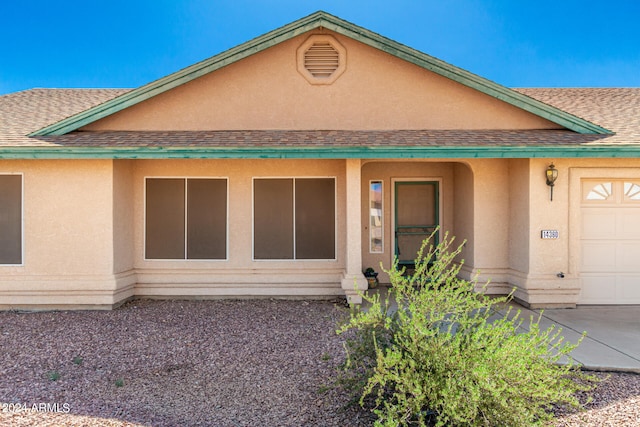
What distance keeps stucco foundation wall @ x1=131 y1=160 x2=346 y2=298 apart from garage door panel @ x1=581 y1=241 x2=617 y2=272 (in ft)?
15.6

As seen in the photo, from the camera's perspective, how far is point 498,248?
1026cm

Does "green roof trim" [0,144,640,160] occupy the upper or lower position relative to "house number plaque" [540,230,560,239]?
upper

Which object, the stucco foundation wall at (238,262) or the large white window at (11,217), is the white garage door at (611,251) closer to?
the stucco foundation wall at (238,262)

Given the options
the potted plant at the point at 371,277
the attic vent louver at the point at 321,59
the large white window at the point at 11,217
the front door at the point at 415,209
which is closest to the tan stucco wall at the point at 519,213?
the front door at the point at 415,209

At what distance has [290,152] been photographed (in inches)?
352

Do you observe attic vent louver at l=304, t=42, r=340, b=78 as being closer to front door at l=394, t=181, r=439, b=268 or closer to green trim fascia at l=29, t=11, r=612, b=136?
green trim fascia at l=29, t=11, r=612, b=136

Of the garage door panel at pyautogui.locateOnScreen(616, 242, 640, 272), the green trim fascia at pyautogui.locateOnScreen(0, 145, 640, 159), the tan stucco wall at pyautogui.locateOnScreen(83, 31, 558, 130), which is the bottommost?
the garage door panel at pyautogui.locateOnScreen(616, 242, 640, 272)

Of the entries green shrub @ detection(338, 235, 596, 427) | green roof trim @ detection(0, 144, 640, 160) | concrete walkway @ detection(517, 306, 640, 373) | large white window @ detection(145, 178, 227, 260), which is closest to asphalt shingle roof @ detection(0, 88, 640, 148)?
green roof trim @ detection(0, 144, 640, 160)

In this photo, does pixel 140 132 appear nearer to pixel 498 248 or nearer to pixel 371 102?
pixel 371 102

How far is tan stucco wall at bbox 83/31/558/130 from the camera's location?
10219 mm

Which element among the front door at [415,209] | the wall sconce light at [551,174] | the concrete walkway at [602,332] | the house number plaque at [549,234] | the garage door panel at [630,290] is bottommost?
the concrete walkway at [602,332]

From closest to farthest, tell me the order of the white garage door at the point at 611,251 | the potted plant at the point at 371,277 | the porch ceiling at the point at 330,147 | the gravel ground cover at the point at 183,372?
the gravel ground cover at the point at 183,372 < the porch ceiling at the point at 330,147 < the white garage door at the point at 611,251 < the potted plant at the point at 371,277

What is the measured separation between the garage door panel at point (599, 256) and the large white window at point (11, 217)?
11.0 metres

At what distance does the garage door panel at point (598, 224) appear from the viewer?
31.5 ft
